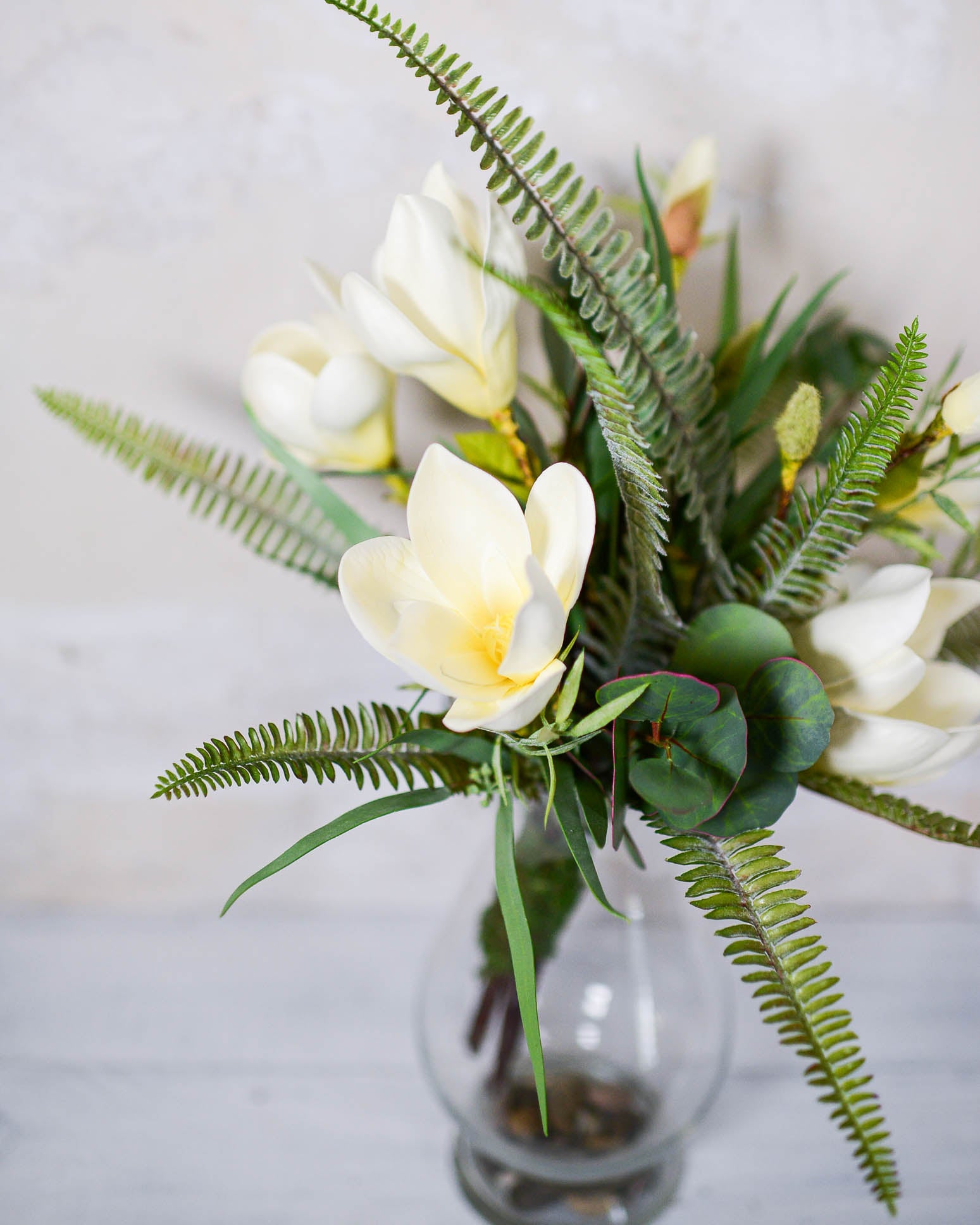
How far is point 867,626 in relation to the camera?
16.4 inches

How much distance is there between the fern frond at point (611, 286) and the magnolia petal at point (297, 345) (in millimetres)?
156

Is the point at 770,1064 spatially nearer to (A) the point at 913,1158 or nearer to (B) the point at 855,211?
(A) the point at 913,1158

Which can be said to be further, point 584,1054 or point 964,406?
point 584,1054

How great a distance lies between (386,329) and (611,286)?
0.34 ft

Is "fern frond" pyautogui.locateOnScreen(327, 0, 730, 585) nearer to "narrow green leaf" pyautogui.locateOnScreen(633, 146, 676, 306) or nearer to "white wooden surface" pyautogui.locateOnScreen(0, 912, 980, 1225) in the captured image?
"narrow green leaf" pyautogui.locateOnScreen(633, 146, 676, 306)

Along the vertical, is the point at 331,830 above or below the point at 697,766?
below

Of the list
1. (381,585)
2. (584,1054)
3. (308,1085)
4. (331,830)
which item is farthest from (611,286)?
(308,1085)

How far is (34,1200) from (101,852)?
0.94ft

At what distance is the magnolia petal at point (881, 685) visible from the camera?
16.3 inches

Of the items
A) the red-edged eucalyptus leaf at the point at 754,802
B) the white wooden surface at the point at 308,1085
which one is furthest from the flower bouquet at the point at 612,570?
the white wooden surface at the point at 308,1085

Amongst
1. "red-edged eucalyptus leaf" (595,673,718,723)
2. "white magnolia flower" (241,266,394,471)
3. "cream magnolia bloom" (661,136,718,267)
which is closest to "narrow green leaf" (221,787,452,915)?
"red-edged eucalyptus leaf" (595,673,718,723)

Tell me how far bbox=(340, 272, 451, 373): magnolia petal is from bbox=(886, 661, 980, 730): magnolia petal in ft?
0.97

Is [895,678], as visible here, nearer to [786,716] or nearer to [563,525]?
[786,716]

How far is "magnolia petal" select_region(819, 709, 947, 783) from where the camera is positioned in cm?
41
